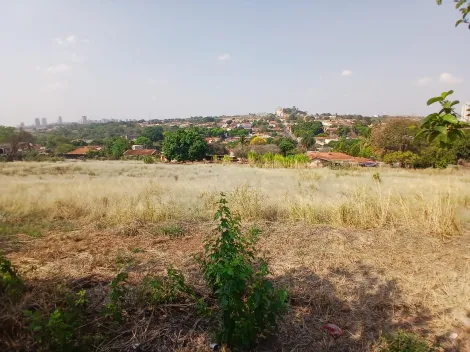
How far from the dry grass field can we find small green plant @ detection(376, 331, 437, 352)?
191 millimetres

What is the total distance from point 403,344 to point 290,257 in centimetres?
186

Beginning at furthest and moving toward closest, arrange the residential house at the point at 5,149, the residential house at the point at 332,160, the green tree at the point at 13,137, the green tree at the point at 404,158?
the residential house at the point at 5,149 → the green tree at the point at 13,137 → the residential house at the point at 332,160 → the green tree at the point at 404,158

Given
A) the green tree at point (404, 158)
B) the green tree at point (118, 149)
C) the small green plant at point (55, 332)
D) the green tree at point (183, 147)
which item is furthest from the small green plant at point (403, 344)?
the green tree at point (118, 149)

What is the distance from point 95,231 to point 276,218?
3.33 meters

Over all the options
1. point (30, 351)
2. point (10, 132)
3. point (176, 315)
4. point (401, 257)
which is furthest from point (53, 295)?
point (10, 132)

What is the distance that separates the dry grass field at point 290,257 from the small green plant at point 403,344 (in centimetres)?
19

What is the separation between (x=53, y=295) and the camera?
8.20 feet

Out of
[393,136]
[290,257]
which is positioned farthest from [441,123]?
[393,136]

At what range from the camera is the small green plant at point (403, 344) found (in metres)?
2.04

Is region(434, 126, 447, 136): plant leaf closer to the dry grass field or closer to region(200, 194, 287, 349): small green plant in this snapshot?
region(200, 194, 287, 349): small green plant

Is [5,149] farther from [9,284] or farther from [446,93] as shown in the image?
[446,93]

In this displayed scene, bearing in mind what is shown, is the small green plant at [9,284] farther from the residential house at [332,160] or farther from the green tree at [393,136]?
the green tree at [393,136]

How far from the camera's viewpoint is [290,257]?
390 centimetres

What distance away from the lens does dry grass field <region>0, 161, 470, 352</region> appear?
7.91 ft
